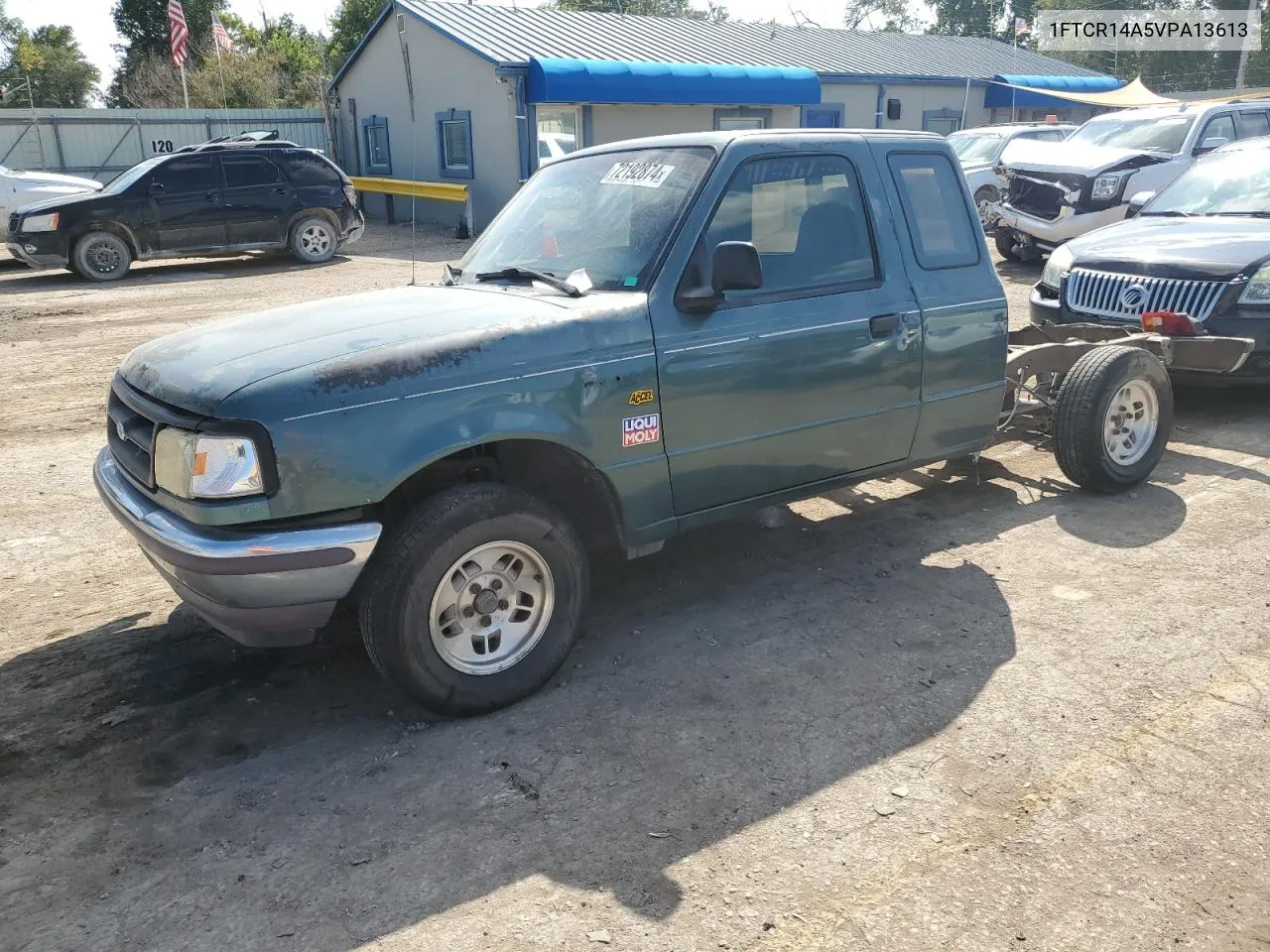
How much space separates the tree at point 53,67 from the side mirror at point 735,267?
52146 mm

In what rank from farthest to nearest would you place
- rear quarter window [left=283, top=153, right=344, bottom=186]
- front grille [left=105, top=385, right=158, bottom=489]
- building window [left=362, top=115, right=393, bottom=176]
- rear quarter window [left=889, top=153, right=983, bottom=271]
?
building window [left=362, top=115, right=393, bottom=176] → rear quarter window [left=283, top=153, right=344, bottom=186] → rear quarter window [left=889, top=153, right=983, bottom=271] → front grille [left=105, top=385, right=158, bottom=489]

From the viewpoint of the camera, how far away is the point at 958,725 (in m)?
Result: 3.61

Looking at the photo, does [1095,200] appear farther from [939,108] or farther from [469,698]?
[939,108]

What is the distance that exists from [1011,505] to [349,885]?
423 cm

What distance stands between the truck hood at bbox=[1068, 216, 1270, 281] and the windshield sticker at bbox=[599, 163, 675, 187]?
460 centimetres

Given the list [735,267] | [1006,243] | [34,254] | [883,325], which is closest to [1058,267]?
[883,325]

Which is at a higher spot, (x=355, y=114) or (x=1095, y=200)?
(x=355, y=114)

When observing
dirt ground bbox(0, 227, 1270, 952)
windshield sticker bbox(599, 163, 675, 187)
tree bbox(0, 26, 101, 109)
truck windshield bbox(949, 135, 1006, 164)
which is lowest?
dirt ground bbox(0, 227, 1270, 952)

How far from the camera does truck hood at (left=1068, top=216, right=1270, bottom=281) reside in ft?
23.2

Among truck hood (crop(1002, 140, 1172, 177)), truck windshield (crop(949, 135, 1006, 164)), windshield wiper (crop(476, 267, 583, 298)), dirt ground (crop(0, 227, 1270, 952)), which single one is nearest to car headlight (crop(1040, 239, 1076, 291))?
dirt ground (crop(0, 227, 1270, 952))

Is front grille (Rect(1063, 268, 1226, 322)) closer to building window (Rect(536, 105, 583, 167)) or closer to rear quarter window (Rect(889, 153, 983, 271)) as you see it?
rear quarter window (Rect(889, 153, 983, 271))

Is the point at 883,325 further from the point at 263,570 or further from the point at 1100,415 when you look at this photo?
the point at 263,570

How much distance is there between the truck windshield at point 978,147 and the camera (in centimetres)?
1817

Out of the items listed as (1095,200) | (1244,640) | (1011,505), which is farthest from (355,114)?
(1244,640)
